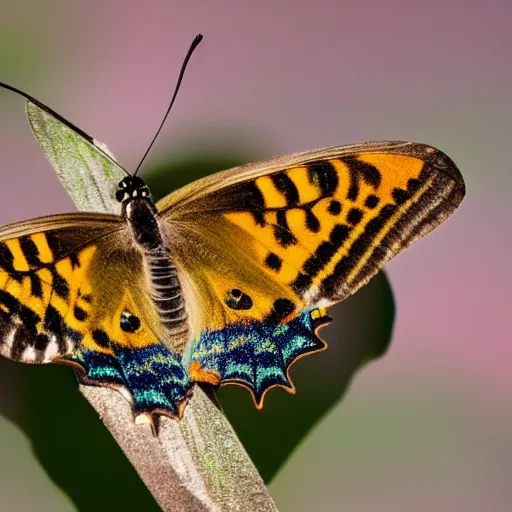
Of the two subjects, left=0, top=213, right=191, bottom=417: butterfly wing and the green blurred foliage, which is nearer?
left=0, top=213, right=191, bottom=417: butterfly wing

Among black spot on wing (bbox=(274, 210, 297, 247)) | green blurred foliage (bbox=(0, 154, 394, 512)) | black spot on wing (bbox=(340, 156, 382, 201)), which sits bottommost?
green blurred foliage (bbox=(0, 154, 394, 512))

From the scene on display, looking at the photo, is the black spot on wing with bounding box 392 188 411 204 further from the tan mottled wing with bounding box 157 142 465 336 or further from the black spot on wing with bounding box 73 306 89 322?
the black spot on wing with bounding box 73 306 89 322

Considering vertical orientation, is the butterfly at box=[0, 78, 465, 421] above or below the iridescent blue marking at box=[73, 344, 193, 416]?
above

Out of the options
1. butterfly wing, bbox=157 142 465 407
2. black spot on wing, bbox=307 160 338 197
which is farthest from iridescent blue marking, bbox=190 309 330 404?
black spot on wing, bbox=307 160 338 197

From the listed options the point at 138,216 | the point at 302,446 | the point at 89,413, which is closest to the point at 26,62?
the point at 138,216

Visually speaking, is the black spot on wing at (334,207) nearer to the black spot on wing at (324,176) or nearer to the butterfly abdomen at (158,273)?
the black spot on wing at (324,176)

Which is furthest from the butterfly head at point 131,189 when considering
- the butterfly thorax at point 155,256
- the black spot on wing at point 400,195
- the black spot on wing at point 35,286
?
the black spot on wing at point 400,195

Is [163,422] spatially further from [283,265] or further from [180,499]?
[283,265]
